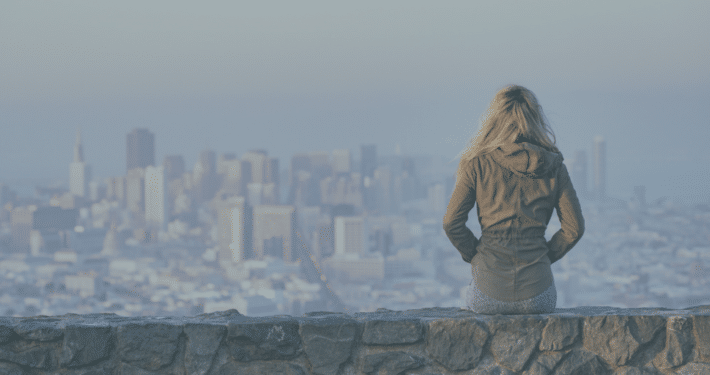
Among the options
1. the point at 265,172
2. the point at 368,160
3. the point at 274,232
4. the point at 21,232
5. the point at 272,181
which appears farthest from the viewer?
the point at 368,160

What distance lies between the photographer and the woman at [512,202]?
181 cm

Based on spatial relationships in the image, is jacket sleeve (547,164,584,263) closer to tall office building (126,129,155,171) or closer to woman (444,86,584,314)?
woman (444,86,584,314)

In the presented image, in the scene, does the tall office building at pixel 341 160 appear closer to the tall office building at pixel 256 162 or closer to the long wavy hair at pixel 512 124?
the tall office building at pixel 256 162

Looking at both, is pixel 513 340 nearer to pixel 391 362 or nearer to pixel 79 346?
pixel 391 362

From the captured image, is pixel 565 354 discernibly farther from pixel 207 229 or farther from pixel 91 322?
pixel 207 229

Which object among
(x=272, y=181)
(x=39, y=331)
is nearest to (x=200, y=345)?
(x=39, y=331)

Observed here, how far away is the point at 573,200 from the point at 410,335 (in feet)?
2.00

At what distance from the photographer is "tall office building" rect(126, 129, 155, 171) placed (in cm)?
6862

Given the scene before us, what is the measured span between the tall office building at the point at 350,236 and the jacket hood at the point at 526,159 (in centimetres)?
4118

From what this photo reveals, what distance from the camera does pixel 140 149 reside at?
70.6 m

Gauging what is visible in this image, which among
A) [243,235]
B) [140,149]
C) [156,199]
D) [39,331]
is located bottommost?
[243,235]

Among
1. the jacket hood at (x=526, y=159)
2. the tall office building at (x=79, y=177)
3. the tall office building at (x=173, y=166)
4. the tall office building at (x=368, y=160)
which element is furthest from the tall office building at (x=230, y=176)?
the jacket hood at (x=526, y=159)

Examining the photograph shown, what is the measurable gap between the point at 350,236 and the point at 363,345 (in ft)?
141

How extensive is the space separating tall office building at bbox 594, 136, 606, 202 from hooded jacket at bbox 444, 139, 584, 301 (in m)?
45.3
